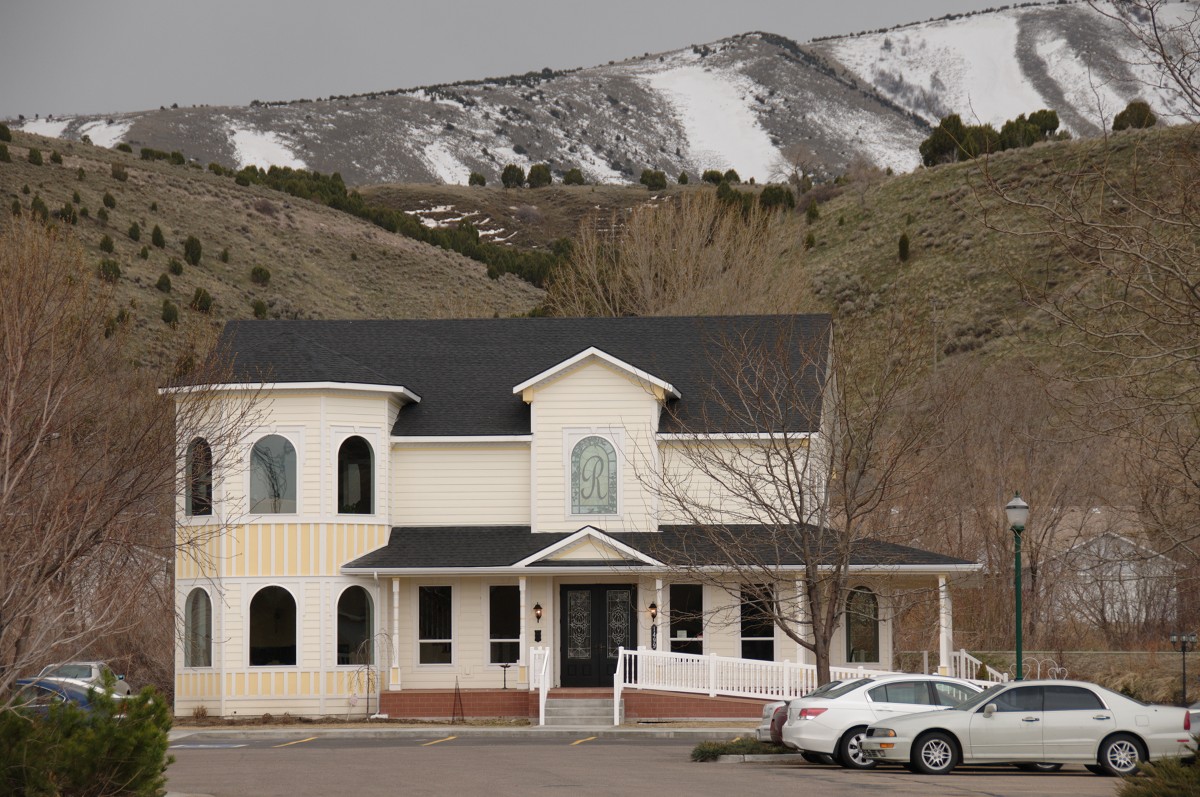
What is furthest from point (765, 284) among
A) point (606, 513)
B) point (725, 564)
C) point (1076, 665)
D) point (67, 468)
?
point (67, 468)

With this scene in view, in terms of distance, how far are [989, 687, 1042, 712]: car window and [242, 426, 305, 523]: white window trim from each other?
16.1 m

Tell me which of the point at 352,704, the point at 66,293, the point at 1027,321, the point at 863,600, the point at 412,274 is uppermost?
the point at 412,274

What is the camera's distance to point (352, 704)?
3197 cm

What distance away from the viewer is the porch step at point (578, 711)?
30.9m

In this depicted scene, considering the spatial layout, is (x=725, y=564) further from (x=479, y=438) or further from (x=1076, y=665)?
(x=1076, y=665)

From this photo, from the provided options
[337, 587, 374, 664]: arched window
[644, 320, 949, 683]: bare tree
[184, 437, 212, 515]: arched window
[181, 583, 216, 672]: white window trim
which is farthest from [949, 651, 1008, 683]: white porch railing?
[184, 437, 212, 515]: arched window

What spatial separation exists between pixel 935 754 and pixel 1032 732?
1307mm

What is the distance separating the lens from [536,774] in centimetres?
1997

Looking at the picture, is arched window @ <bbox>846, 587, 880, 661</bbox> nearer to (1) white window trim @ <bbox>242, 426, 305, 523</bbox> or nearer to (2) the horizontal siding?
(2) the horizontal siding

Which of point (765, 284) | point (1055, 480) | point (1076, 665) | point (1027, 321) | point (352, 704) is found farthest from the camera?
point (1027, 321)

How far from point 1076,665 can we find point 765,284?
69.7 ft

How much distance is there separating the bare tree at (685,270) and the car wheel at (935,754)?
34.4m

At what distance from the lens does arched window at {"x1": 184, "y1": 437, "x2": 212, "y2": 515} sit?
1240 inches

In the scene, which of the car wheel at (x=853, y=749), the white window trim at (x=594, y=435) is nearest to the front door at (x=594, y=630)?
the white window trim at (x=594, y=435)
